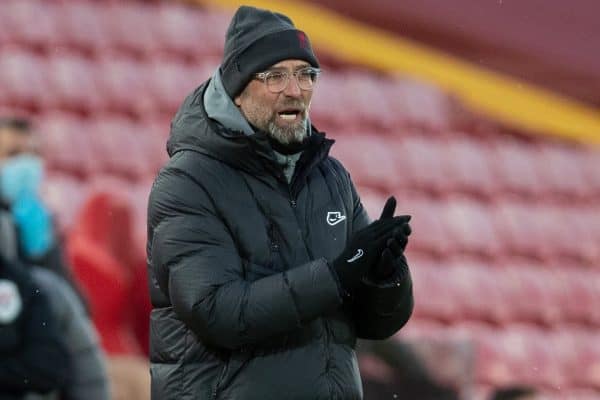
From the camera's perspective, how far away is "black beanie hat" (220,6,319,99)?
2.56m

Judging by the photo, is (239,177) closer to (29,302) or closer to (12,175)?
(29,302)

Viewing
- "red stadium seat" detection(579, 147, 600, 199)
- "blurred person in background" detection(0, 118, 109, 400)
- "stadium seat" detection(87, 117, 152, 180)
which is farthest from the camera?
"red stadium seat" detection(579, 147, 600, 199)

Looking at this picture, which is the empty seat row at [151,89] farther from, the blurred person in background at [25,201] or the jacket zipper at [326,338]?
the jacket zipper at [326,338]

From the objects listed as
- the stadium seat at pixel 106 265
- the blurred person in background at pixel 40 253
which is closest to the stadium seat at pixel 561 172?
the stadium seat at pixel 106 265

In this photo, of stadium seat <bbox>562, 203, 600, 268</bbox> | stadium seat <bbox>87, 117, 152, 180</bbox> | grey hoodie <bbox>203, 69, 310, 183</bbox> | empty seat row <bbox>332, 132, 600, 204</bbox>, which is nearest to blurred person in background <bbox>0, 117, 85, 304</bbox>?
grey hoodie <bbox>203, 69, 310, 183</bbox>

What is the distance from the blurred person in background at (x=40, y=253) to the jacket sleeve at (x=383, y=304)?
1.50 metres

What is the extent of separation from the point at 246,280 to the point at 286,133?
0.88 feet

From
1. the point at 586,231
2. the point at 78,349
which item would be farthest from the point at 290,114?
the point at 586,231

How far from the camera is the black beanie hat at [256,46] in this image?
256cm

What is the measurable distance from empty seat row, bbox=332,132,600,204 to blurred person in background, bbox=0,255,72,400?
432 cm

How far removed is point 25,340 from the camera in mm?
3852

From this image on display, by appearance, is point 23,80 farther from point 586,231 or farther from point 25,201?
point 586,231

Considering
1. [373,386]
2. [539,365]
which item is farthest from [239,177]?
[539,365]

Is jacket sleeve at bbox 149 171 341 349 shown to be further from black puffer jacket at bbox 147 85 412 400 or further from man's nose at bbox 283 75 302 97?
man's nose at bbox 283 75 302 97
